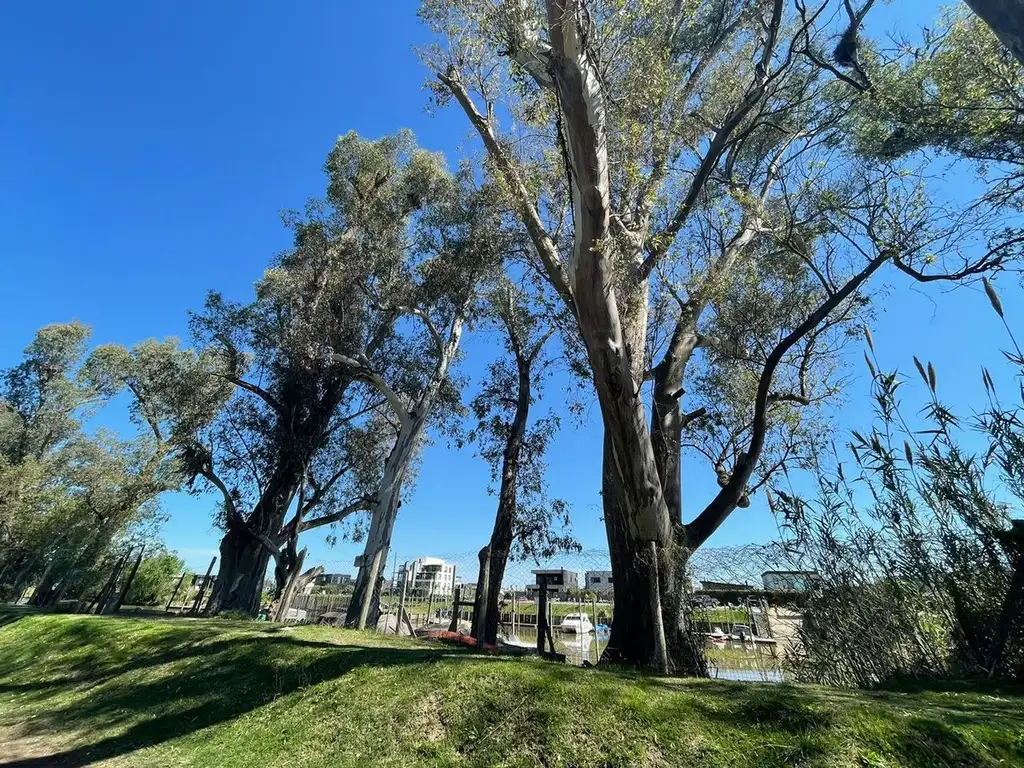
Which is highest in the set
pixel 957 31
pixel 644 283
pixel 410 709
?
pixel 957 31

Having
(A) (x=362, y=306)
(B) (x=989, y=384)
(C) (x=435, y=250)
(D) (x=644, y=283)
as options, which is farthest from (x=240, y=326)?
(B) (x=989, y=384)

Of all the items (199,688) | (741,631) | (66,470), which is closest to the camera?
(199,688)

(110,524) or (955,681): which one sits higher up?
(110,524)

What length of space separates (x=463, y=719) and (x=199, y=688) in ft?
11.5

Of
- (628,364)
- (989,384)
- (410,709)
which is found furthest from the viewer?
(628,364)

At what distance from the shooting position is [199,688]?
17.1ft

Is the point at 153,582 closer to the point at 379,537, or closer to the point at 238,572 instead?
the point at 238,572

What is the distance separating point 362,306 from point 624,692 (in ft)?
43.5

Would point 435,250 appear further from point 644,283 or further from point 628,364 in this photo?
point 628,364

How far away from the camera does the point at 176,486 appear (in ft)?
53.7

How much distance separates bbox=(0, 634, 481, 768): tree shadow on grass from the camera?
14.4 ft

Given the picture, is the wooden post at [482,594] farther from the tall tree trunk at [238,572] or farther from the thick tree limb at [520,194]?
the tall tree trunk at [238,572]

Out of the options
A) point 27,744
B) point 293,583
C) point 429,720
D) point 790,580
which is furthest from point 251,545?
point 790,580

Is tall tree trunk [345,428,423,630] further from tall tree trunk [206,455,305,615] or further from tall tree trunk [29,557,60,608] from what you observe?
tall tree trunk [29,557,60,608]
